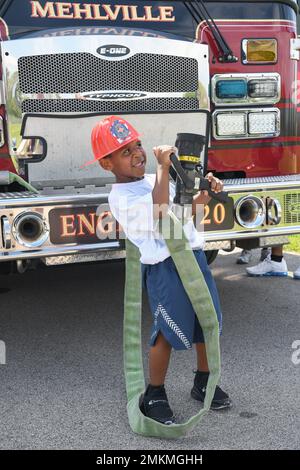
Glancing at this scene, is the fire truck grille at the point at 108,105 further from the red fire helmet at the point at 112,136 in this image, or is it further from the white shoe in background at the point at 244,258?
the white shoe in background at the point at 244,258

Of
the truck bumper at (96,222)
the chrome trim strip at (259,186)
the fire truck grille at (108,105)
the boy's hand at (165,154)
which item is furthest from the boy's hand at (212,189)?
the fire truck grille at (108,105)

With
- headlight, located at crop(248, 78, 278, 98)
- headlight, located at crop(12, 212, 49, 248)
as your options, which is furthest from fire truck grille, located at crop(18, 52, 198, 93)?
headlight, located at crop(12, 212, 49, 248)

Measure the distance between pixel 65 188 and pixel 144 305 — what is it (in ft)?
4.28

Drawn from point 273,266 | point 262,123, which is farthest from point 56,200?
point 273,266

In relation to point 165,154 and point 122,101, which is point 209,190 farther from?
point 122,101

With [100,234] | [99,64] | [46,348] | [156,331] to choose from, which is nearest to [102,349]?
[46,348]

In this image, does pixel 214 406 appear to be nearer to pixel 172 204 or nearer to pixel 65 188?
→ pixel 172 204

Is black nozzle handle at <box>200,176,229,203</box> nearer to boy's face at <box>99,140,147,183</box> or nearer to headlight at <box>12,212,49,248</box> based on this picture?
boy's face at <box>99,140,147,183</box>

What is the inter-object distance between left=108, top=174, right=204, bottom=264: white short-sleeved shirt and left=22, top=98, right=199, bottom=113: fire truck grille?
1.03 meters

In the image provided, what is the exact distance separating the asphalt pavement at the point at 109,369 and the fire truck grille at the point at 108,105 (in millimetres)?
895

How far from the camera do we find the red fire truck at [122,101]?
3387 millimetres

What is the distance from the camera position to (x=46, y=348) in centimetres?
400

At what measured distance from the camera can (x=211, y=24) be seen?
4.03m

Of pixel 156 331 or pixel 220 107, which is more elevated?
pixel 220 107
